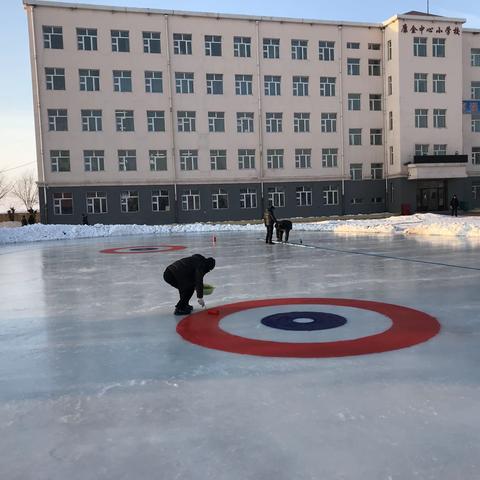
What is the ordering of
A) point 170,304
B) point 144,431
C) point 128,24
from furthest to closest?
1. point 128,24
2. point 170,304
3. point 144,431

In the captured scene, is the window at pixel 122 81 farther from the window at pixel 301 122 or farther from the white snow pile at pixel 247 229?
the window at pixel 301 122

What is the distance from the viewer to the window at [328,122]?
1689 inches

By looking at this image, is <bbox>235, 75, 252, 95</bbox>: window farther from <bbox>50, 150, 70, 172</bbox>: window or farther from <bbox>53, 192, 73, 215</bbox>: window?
<bbox>53, 192, 73, 215</bbox>: window

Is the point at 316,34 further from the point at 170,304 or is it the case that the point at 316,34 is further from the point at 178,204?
the point at 170,304

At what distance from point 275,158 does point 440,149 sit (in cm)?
1512

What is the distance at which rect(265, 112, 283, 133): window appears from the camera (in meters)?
41.8

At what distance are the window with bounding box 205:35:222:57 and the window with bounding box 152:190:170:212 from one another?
12096 millimetres

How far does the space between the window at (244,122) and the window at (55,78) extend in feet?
46.6

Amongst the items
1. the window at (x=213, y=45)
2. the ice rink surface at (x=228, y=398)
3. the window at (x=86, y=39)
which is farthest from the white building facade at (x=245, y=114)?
the ice rink surface at (x=228, y=398)

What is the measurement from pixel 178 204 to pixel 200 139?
5.72m

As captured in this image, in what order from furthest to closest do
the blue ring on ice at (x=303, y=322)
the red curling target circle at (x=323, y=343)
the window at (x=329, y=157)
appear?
the window at (x=329, y=157) → the blue ring on ice at (x=303, y=322) → the red curling target circle at (x=323, y=343)

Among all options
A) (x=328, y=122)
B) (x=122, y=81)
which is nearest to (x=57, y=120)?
(x=122, y=81)

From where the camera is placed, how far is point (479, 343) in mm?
5473

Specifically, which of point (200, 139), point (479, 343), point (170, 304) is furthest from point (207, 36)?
point (479, 343)
